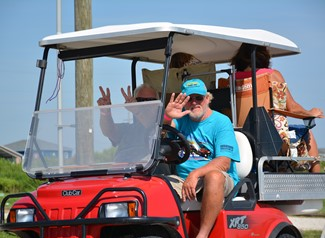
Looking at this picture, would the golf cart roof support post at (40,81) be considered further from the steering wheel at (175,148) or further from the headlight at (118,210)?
the headlight at (118,210)

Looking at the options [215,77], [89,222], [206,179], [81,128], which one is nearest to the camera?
[89,222]

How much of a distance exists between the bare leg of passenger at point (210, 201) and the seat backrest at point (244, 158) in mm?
635

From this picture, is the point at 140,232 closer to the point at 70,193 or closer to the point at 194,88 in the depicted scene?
the point at 70,193

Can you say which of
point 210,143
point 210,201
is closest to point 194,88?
point 210,143

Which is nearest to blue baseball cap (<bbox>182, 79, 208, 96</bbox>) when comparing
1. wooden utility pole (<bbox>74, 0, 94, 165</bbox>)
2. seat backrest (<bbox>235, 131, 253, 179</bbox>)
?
seat backrest (<bbox>235, 131, 253, 179</bbox>)

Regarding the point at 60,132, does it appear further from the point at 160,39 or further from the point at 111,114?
the point at 160,39

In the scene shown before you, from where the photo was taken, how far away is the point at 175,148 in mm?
5641

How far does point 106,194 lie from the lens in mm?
5238

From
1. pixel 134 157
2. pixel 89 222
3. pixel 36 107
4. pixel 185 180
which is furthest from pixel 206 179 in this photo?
pixel 36 107

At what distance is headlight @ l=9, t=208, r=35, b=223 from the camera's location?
5512 millimetres

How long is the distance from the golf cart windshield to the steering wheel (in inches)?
5.7

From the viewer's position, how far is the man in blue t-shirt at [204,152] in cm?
554

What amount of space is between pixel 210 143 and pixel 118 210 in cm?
113

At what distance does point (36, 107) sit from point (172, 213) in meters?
1.56
